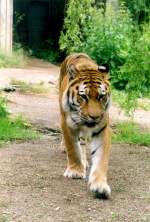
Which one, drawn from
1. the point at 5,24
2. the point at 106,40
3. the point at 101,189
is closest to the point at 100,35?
the point at 106,40

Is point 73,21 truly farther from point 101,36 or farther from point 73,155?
point 73,155

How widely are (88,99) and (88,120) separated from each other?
0.16 m

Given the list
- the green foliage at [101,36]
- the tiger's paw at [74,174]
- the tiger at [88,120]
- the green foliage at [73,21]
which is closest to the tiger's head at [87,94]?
the tiger at [88,120]

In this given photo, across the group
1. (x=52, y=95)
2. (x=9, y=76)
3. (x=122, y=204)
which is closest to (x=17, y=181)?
(x=122, y=204)

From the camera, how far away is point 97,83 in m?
5.25

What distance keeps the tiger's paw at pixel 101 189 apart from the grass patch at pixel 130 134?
2559 millimetres

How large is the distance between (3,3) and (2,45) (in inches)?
40.8

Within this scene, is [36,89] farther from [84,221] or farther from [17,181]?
[84,221]

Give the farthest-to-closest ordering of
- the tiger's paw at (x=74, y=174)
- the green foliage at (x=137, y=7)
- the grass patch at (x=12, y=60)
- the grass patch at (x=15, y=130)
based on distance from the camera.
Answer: the green foliage at (x=137, y=7) → the grass patch at (x=12, y=60) → the grass patch at (x=15, y=130) → the tiger's paw at (x=74, y=174)

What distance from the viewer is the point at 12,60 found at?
52.9ft

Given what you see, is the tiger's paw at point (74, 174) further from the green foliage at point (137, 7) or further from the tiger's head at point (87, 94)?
the green foliage at point (137, 7)

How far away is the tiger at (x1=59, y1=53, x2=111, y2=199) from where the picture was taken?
5117mm

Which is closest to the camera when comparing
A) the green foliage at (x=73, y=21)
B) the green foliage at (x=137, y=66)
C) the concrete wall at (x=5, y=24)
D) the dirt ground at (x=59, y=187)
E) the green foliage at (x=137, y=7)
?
the dirt ground at (x=59, y=187)

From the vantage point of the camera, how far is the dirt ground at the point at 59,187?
458 cm
